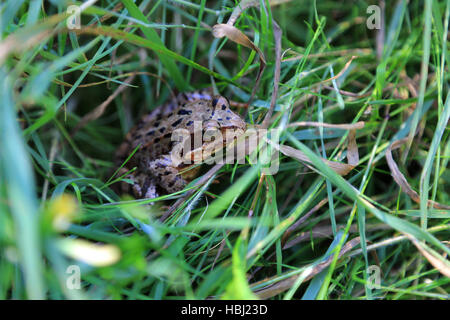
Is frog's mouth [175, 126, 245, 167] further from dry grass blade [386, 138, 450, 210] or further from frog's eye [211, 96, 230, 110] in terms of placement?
dry grass blade [386, 138, 450, 210]

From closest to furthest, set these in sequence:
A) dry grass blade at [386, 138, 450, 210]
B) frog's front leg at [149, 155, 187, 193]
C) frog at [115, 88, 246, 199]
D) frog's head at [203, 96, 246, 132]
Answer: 1. dry grass blade at [386, 138, 450, 210]
2. frog's head at [203, 96, 246, 132]
3. frog at [115, 88, 246, 199]
4. frog's front leg at [149, 155, 187, 193]

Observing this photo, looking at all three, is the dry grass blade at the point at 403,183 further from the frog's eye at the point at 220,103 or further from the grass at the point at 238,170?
the frog's eye at the point at 220,103

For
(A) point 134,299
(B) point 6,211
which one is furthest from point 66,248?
(A) point 134,299

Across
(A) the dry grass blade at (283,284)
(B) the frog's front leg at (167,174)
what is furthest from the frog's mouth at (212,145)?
(A) the dry grass blade at (283,284)

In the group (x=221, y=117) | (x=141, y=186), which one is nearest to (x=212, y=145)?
(x=221, y=117)

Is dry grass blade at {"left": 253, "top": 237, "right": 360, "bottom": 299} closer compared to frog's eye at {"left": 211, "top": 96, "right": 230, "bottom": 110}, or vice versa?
dry grass blade at {"left": 253, "top": 237, "right": 360, "bottom": 299}

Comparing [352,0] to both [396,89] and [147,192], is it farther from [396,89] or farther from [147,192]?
[147,192]

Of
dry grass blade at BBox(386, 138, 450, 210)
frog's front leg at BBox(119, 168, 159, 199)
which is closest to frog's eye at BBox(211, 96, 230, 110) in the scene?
frog's front leg at BBox(119, 168, 159, 199)
